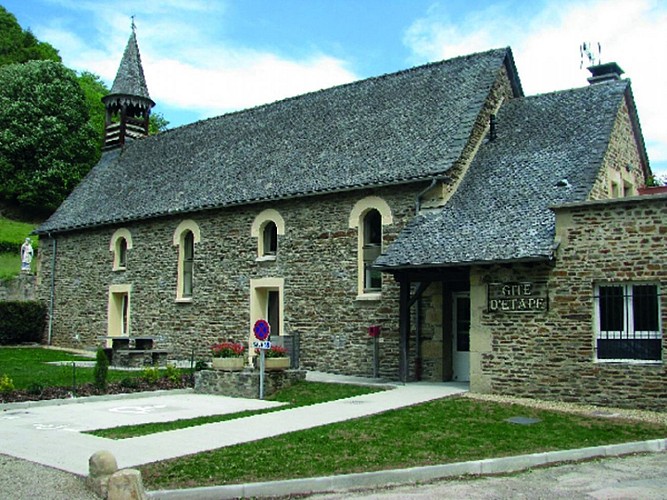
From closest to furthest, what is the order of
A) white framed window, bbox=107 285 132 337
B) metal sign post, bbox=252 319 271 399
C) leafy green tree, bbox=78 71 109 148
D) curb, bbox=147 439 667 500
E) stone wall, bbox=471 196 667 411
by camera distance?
1. curb, bbox=147 439 667 500
2. stone wall, bbox=471 196 667 411
3. metal sign post, bbox=252 319 271 399
4. white framed window, bbox=107 285 132 337
5. leafy green tree, bbox=78 71 109 148

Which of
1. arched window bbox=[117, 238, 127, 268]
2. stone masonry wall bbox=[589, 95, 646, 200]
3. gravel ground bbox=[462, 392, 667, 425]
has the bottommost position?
gravel ground bbox=[462, 392, 667, 425]

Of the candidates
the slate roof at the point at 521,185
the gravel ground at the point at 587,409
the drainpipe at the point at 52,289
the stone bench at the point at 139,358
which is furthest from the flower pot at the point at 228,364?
the drainpipe at the point at 52,289

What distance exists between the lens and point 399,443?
33.7 feet

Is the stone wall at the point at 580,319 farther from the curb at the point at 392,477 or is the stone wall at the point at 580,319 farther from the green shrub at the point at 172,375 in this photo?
the green shrub at the point at 172,375

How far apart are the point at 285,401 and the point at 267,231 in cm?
783

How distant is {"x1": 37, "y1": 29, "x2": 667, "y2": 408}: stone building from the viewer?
14008mm

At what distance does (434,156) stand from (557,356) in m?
6.28

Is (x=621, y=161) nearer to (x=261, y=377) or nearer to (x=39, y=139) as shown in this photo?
(x=261, y=377)

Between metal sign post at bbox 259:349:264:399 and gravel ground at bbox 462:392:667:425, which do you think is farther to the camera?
metal sign post at bbox 259:349:264:399

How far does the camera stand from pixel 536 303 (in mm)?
14500

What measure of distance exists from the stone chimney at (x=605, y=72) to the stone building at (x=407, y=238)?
0.08 metres

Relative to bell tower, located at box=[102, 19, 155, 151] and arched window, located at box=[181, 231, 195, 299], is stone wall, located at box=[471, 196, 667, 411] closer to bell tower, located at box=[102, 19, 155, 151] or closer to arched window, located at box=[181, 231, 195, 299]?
arched window, located at box=[181, 231, 195, 299]

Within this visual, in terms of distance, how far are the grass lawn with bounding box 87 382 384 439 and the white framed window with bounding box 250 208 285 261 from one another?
555 cm

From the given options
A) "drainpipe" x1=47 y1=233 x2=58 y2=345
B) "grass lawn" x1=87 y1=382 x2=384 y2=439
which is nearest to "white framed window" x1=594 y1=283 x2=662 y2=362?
"grass lawn" x1=87 y1=382 x2=384 y2=439
